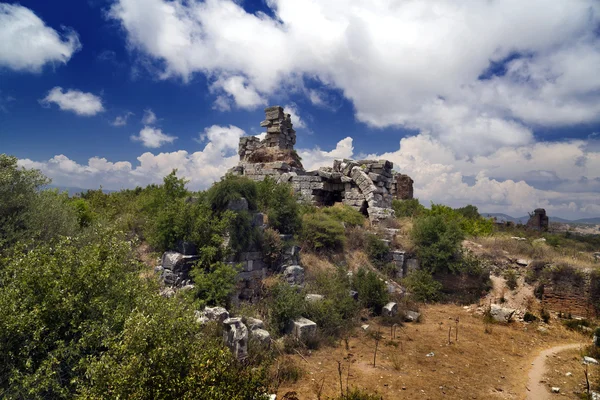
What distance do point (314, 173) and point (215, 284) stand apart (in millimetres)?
10292

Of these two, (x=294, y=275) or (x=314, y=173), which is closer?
(x=294, y=275)

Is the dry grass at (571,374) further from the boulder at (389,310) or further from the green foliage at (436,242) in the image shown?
the green foliage at (436,242)

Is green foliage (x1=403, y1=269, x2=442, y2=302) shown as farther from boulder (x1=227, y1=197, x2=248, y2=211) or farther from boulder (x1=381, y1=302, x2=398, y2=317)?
boulder (x1=227, y1=197, x2=248, y2=211)

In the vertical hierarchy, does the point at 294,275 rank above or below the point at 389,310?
above

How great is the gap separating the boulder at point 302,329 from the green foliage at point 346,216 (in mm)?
6253

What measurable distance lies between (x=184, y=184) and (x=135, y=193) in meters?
6.23

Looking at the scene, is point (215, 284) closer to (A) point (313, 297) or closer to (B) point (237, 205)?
(B) point (237, 205)

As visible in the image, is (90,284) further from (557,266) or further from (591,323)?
(557,266)

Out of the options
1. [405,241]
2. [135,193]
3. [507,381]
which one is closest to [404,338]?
[507,381]

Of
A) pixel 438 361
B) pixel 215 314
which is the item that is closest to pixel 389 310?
pixel 438 361

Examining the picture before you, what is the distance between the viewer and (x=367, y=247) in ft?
42.2

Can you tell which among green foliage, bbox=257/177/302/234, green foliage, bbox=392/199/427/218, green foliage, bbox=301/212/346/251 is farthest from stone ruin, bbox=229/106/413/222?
green foliage, bbox=257/177/302/234

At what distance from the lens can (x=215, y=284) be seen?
7.40m

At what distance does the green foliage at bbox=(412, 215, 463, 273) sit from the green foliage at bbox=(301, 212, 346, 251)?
333 cm
